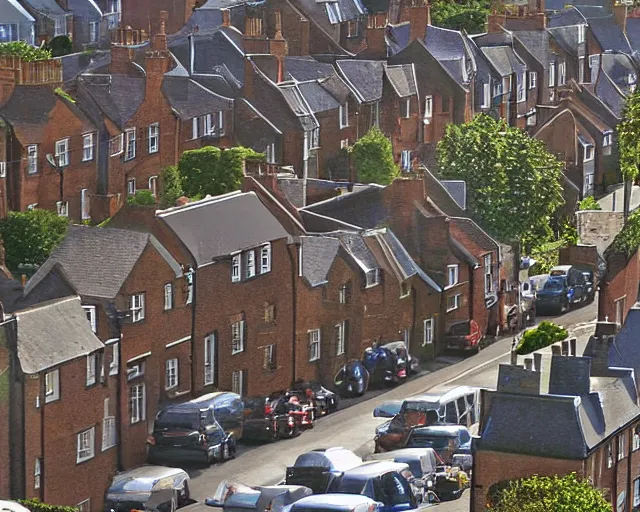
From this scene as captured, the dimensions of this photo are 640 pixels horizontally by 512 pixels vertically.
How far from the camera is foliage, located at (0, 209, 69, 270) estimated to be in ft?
301

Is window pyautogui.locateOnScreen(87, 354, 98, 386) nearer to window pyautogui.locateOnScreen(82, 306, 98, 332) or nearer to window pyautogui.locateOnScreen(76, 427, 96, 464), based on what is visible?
window pyautogui.locateOnScreen(76, 427, 96, 464)

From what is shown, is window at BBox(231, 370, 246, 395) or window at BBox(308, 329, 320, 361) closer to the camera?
window at BBox(231, 370, 246, 395)

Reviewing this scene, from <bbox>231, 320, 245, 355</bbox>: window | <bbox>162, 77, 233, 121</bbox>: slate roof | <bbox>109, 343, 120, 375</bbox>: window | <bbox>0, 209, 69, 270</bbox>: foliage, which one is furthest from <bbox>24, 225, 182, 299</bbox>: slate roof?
<bbox>162, 77, 233, 121</bbox>: slate roof

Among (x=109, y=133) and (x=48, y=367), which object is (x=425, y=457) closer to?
(x=48, y=367)

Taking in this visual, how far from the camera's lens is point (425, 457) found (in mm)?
73688

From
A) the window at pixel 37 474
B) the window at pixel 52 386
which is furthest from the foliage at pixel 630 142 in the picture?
the window at pixel 37 474

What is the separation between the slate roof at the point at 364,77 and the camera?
11919 centimetres

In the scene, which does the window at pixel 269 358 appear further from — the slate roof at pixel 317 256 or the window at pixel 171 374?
the window at pixel 171 374

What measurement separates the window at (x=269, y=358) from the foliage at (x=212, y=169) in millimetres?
13850

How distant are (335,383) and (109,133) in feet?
67.5

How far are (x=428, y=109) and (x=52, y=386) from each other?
55590mm

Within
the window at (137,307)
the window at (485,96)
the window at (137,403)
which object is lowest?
the window at (137,403)

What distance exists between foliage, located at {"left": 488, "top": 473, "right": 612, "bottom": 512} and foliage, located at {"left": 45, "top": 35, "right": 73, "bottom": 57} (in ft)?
252

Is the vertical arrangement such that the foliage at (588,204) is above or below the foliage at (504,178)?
below
